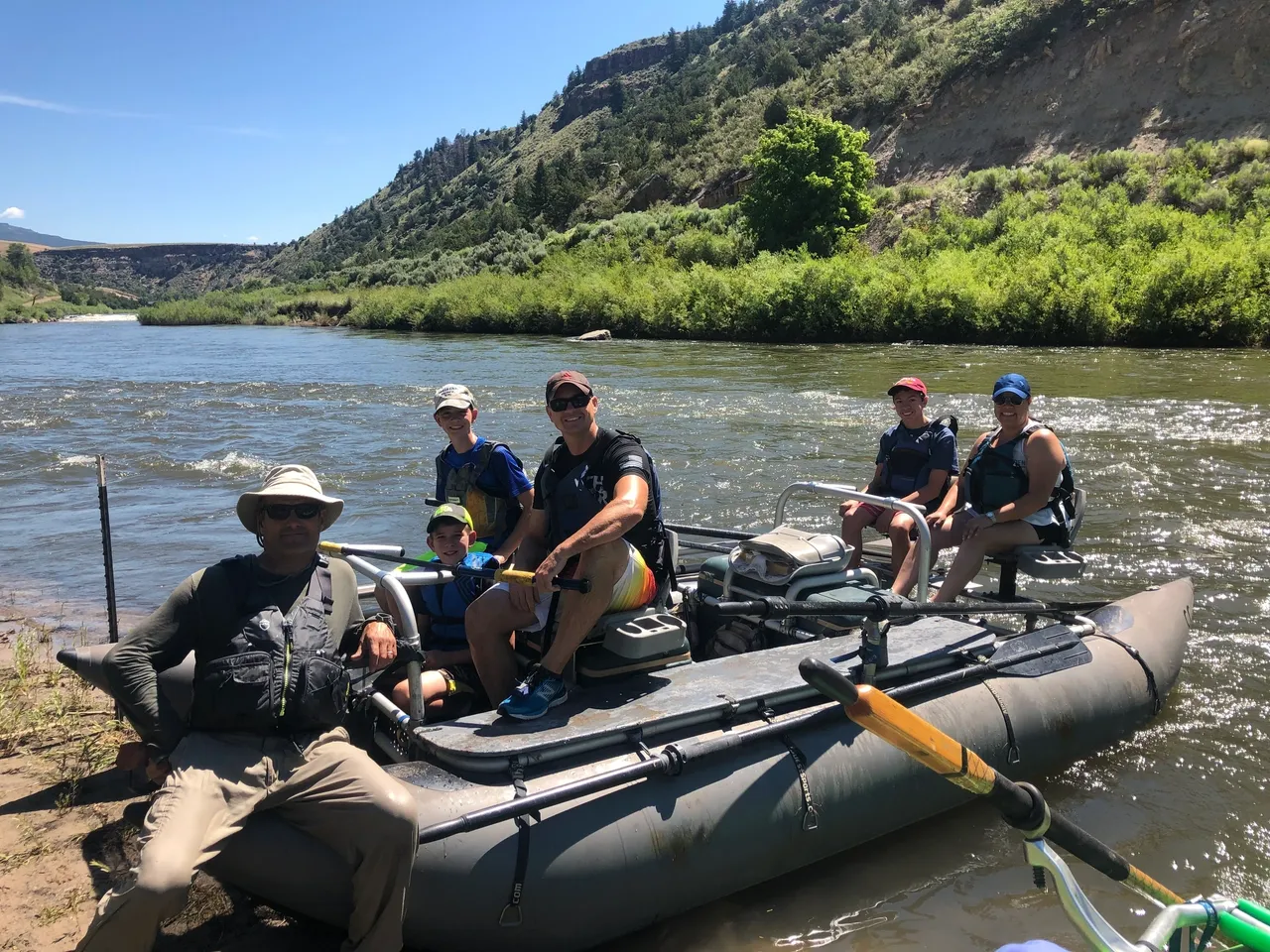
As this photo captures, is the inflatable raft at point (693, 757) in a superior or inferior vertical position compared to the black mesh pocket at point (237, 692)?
inferior

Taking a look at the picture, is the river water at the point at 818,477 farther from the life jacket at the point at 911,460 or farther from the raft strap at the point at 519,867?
the life jacket at the point at 911,460

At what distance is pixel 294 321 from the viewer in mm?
63281

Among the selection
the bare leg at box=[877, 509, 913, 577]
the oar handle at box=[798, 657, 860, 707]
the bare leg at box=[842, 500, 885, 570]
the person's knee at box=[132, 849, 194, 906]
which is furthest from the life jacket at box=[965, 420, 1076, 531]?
the person's knee at box=[132, 849, 194, 906]

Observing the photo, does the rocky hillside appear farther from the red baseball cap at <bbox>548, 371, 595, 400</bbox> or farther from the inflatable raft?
the red baseball cap at <bbox>548, 371, 595, 400</bbox>

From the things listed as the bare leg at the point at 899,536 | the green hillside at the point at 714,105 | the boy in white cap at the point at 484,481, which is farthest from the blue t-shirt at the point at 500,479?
the green hillside at the point at 714,105

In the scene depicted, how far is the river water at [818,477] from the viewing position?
13.3ft

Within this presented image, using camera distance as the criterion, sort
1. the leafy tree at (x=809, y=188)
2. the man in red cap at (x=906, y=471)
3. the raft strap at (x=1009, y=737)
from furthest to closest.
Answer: the leafy tree at (x=809, y=188), the man in red cap at (x=906, y=471), the raft strap at (x=1009, y=737)

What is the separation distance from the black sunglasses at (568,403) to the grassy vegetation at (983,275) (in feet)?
75.4

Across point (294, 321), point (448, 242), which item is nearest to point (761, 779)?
point (294, 321)

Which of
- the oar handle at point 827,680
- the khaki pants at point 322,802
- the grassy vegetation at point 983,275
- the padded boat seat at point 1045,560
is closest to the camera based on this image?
the oar handle at point 827,680

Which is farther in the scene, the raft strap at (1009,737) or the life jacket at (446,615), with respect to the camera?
the raft strap at (1009,737)

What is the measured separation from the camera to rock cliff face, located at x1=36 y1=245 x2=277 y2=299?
6875 inches

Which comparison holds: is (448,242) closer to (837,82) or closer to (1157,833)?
(837,82)

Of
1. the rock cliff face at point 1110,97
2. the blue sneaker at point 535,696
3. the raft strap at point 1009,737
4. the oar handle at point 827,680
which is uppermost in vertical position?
the rock cliff face at point 1110,97
